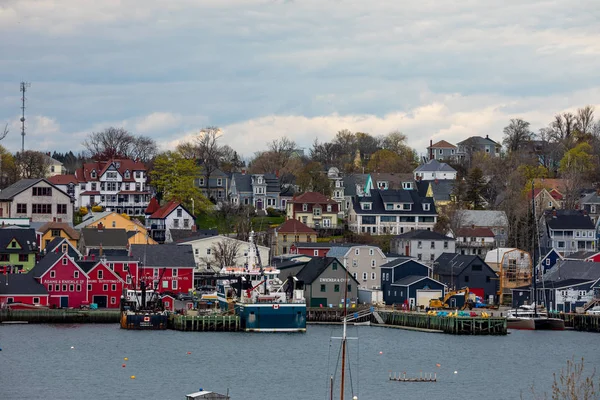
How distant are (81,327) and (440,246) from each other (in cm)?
3988

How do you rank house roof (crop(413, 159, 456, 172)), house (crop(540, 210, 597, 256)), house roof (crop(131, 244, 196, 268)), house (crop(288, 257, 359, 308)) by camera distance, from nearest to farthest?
house (crop(288, 257, 359, 308)) < house roof (crop(131, 244, 196, 268)) < house (crop(540, 210, 597, 256)) < house roof (crop(413, 159, 456, 172))

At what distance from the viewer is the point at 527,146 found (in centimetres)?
17112

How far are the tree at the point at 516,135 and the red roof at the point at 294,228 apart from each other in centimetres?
6592

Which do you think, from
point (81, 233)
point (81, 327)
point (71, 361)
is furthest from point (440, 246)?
point (71, 361)

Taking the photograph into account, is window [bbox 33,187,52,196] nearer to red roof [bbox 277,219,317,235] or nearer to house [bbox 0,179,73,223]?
house [bbox 0,179,73,223]

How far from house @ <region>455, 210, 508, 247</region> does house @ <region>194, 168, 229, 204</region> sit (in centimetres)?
2911

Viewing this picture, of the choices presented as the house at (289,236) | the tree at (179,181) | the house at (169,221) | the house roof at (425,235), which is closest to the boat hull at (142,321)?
the house at (289,236)

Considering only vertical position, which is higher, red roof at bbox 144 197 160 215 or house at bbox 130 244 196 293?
red roof at bbox 144 197 160 215

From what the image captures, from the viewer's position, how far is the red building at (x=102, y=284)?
89500 millimetres

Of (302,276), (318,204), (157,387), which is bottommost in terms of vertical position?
(157,387)

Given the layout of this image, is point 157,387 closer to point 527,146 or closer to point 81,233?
point 81,233

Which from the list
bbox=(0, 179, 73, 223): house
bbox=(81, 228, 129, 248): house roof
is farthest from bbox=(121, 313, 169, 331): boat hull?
bbox=(0, 179, 73, 223): house

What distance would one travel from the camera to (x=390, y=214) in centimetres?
12344

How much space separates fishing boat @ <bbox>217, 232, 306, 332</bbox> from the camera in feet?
263
